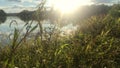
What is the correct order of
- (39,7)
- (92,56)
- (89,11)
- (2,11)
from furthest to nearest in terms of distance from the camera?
(2,11) → (89,11) → (92,56) → (39,7)

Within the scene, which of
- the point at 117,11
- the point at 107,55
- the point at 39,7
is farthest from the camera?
the point at 117,11

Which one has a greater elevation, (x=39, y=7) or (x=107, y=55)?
(x=39, y=7)

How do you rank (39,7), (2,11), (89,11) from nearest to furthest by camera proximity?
1. (39,7)
2. (89,11)
3. (2,11)

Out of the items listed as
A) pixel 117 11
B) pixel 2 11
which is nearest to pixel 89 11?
pixel 2 11

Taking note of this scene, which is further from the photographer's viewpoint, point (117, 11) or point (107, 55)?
point (117, 11)

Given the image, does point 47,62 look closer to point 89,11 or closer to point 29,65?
point 29,65

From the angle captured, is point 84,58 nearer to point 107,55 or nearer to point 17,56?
point 107,55

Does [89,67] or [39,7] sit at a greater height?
[39,7]

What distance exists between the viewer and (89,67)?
3.89m

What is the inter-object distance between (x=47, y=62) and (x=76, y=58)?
0.86 meters

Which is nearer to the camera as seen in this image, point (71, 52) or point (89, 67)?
point (89, 67)

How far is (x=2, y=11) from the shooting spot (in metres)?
42.0

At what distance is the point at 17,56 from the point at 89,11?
112 feet

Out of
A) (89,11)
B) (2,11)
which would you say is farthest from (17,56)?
(2,11)
